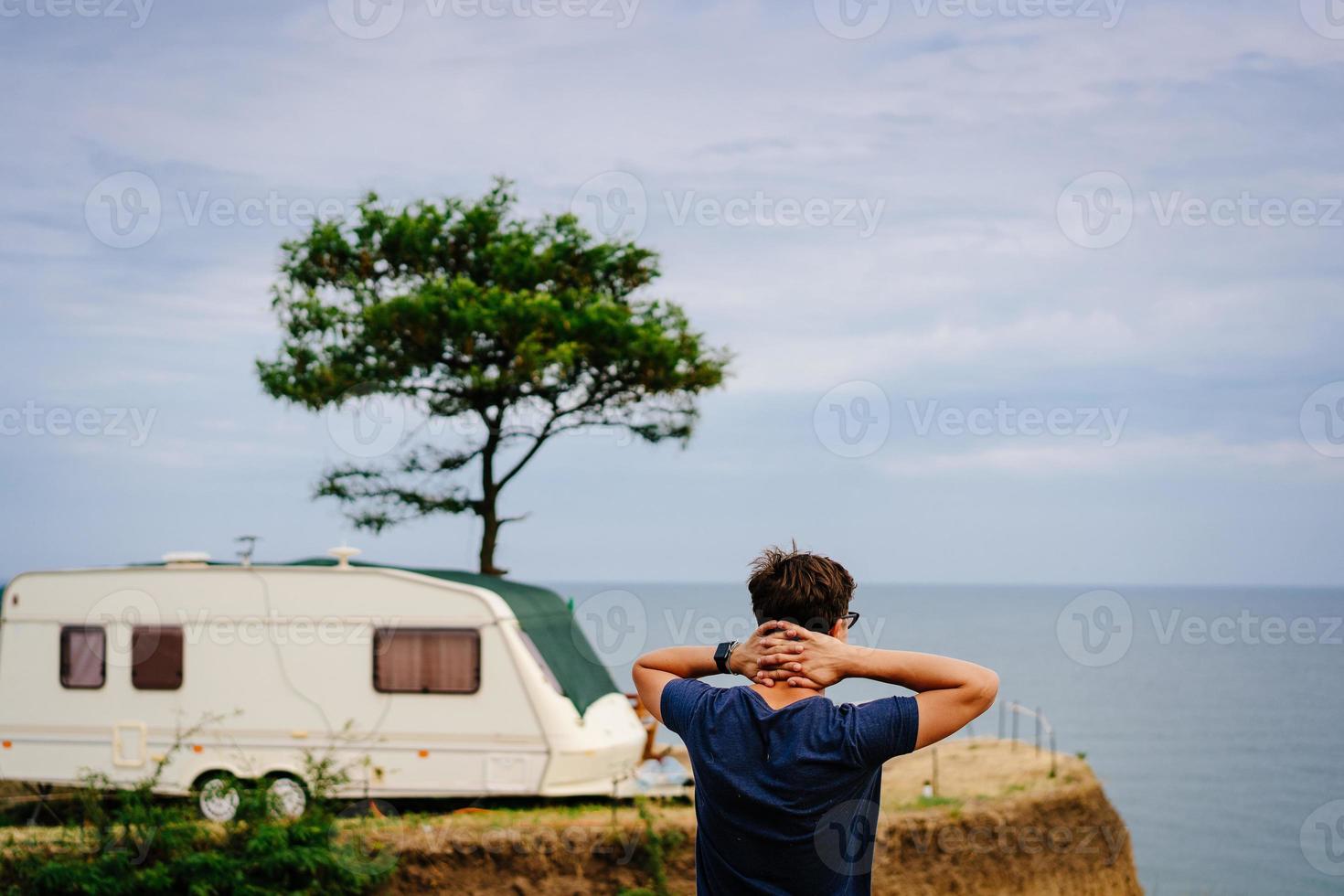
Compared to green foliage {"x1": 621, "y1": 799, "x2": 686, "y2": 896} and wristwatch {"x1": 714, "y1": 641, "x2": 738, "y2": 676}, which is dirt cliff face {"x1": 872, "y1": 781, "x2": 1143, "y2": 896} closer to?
green foliage {"x1": 621, "y1": 799, "x2": 686, "y2": 896}

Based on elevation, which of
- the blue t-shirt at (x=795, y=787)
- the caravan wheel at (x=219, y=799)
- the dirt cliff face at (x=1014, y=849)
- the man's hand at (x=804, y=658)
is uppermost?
the man's hand at (x=804, y=658)

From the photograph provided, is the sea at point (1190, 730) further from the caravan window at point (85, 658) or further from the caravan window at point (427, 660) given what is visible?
the caravan window at point (85, 658)

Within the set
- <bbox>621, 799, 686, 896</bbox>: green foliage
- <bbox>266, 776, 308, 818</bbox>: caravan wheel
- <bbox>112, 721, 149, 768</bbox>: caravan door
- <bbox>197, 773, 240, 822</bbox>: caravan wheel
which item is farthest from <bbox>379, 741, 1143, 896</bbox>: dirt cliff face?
<bbox>112, 721, 149, 768</bbox>: caravan door

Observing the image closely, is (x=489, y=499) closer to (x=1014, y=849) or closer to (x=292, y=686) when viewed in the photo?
(x=292, y=686)

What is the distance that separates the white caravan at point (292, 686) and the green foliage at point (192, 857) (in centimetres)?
74

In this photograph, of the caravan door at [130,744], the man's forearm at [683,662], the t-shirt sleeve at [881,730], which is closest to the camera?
the t-shirt sleeve at [881,730]

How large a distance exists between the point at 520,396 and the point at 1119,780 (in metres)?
41.1

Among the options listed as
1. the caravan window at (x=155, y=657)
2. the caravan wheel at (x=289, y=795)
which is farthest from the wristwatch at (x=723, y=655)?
the caravan window at (x=155, y=657)

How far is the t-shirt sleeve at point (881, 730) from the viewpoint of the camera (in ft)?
8.38

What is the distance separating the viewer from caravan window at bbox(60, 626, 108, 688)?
41.5 ft

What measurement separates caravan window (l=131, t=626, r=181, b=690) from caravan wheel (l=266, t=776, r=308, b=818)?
1.58 metres

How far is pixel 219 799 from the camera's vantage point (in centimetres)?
1206

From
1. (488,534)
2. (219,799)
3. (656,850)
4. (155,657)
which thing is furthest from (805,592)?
(488,534)

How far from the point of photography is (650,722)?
14664 millimetres
